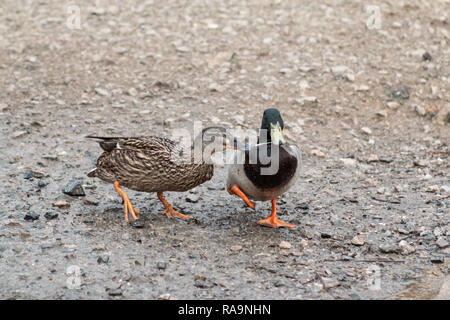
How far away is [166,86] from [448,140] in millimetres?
3800

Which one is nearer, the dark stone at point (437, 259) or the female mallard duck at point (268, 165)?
the dark stone at point (437, 259)

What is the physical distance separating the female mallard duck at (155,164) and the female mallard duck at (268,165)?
0.27 meters

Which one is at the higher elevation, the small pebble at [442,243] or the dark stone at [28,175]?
the dark stone at [28,175]

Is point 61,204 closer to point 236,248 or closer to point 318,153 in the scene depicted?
point 236,248

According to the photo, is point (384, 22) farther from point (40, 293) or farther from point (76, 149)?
point (40, 293)

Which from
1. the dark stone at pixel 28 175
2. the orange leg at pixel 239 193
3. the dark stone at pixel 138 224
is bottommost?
the dark stone at pixel 138 224

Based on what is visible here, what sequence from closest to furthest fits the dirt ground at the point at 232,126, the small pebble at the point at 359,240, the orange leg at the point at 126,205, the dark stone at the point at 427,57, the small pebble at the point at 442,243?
the dirt ground at the point at 232,126 → the small pebble at the point at 442,243 → the small pebble at the point at 359,240 → the orange leg at the point at 126,205 → the dark stone at the point at 427,57

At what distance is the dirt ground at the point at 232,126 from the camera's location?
434cm

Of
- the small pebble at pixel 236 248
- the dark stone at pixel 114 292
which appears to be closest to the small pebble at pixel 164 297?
the dark stone at pixel 114 292

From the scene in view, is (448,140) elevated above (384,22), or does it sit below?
below

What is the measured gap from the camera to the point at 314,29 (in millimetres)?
9125

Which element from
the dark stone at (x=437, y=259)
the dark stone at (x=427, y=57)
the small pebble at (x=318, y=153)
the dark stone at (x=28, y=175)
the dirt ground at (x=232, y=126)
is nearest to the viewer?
the dirt ground at (x=232, y=126)

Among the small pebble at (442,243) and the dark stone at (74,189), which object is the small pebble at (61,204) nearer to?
the dark stone at (74,189)
